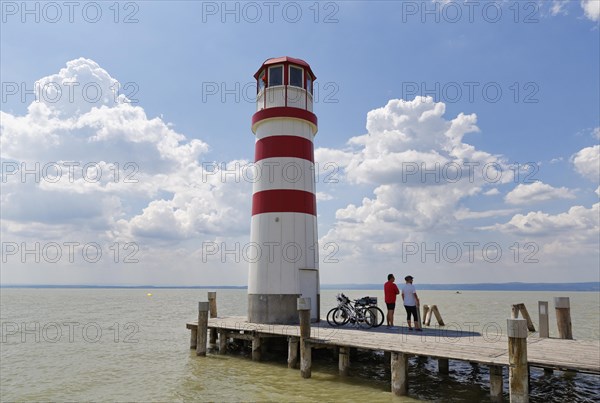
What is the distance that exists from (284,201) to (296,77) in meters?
5.33

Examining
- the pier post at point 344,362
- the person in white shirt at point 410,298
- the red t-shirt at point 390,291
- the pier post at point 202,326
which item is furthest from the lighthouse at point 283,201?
the pier post at point 344,362

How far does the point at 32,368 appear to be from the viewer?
664 inches

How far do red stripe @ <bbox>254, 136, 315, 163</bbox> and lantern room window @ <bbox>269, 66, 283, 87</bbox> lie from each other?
2.39 meters

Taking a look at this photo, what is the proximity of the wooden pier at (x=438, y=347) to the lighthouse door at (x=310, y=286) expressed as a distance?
0.73 m

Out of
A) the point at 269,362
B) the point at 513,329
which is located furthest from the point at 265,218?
the point at 513,329

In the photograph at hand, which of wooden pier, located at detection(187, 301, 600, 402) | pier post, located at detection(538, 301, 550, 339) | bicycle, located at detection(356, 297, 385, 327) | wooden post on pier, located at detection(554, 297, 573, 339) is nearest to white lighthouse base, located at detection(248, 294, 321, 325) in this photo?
wooden pier, located at detection(187, 301, 600, 402)

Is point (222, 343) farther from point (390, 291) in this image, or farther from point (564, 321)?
point (564, 321)

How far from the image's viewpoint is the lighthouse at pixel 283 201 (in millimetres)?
17078

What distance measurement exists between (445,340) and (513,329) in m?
3.94

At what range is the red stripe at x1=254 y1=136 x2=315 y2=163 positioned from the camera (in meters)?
17.6

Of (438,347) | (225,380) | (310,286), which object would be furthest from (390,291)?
(225,380)

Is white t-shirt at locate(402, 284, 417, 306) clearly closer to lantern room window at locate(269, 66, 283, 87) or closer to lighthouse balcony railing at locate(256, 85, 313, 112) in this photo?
lighthouse balcony railing at locate(256, 85, 313, 112)

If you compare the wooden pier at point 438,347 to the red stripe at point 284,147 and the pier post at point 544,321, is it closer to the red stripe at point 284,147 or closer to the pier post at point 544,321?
the pier post at point 544,321

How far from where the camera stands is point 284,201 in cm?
1720
